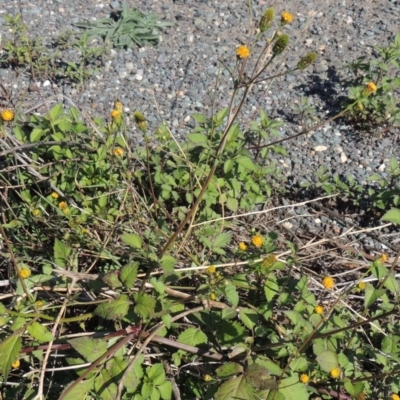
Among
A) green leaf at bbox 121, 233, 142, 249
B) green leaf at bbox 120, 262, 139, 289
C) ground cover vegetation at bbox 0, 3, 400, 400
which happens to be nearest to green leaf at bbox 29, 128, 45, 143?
ground cover vegetation at bbox 0, 3, 400, 400

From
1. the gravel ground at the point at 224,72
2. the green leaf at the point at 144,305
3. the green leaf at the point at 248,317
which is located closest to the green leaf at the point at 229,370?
the green leaf at the point at 248,317

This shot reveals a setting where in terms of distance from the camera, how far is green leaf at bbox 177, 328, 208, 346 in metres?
1.81

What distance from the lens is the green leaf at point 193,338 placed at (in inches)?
71.1

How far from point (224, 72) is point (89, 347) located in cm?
202

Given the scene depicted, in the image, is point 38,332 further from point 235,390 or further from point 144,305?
point 235,390

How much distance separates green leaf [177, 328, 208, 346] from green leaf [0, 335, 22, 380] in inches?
20.4

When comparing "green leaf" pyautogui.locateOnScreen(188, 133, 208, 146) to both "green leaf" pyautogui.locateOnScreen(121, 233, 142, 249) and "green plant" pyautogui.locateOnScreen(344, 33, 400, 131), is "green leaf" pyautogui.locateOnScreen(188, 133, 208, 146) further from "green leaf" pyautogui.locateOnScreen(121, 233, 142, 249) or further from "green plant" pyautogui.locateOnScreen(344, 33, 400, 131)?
"green plant" pyautogui.locateOnScreen(344, 33, 400, 131)

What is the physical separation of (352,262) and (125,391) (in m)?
1.10

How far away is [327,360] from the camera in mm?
1688

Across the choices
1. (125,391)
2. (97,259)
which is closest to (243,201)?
(97,259)

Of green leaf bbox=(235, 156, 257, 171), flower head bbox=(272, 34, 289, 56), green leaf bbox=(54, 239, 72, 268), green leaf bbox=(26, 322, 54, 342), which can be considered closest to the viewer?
flower head bbox=(272, 34, 289, 56)

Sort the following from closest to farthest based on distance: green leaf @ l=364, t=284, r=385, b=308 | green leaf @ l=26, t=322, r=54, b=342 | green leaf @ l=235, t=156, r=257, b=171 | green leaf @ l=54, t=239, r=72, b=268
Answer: green leaf @ l=26, t=322, r=54, b=342 < green leaf @ l=364, t=284, r=385, b=308 < green leaf @ l=54, t=239, r=72, b=268 < green leaf @ l=235, t=156, r=257, b=171

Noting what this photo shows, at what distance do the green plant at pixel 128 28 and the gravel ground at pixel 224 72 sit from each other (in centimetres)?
6

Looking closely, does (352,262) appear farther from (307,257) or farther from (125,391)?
(125,391)
